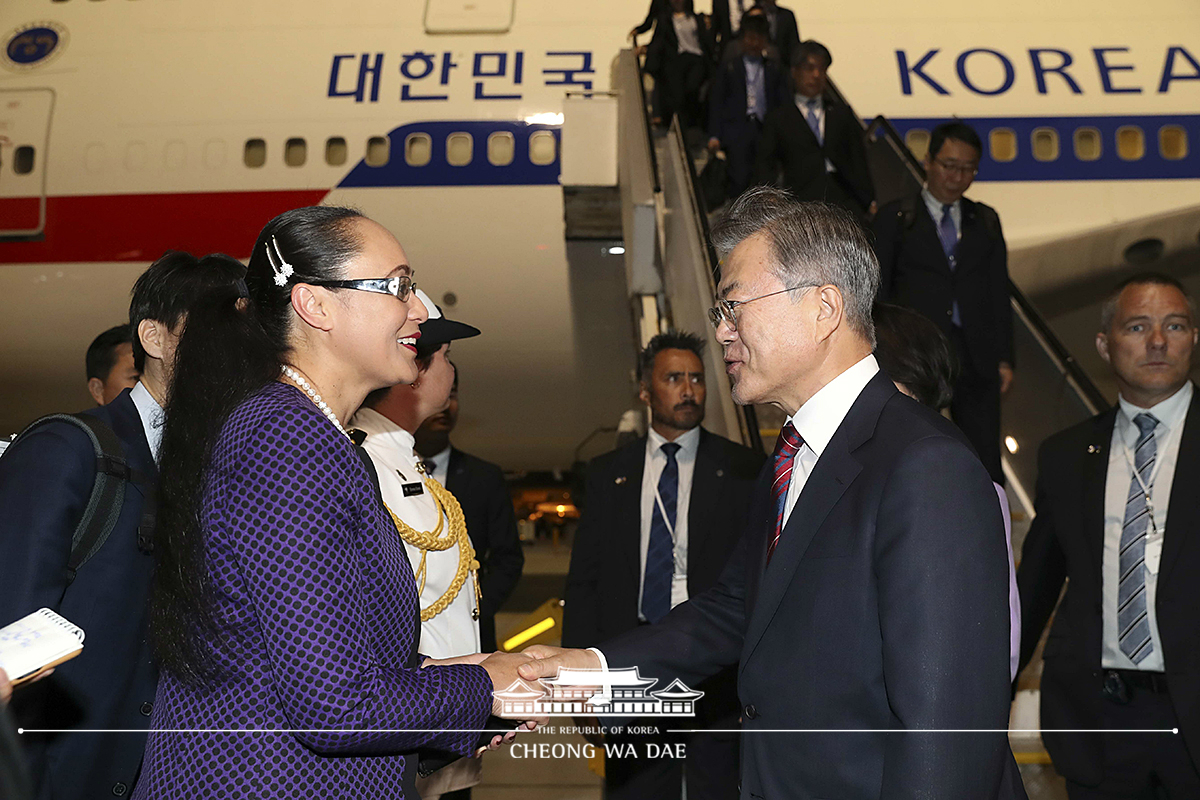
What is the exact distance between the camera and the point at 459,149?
7633 mm

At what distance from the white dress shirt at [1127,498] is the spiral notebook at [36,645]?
2.28 meters

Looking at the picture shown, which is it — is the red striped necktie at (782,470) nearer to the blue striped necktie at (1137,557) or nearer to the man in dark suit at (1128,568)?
the man in dark suit at (1128,568)

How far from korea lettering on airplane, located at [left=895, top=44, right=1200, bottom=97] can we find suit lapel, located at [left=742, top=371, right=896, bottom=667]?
6.94 metres

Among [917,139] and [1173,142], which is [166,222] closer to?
[917,139]

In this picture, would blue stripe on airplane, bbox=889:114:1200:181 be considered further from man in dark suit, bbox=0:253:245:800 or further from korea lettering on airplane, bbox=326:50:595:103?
man in dark suit, bbox=0:253:245:800

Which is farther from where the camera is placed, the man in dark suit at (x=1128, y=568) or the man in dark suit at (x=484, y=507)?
the man in dark suit at (x=484, y=507)

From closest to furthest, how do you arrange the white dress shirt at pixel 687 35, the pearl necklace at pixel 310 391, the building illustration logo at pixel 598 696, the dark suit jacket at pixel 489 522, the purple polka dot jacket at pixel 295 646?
the purple polka dot jacket at pixel 295 646, the pearl necklace at pixel 310 391, the building illustration logo at pixel 598 696, the dark suit jacket at pixel 489 522, the white dress shirt at pixel 687 35

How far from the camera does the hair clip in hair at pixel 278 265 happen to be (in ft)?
4.86

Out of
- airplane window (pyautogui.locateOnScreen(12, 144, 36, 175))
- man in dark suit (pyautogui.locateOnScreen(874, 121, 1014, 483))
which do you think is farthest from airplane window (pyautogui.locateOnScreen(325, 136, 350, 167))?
man in dark suit (pyautogui.locateOnScreen(874, 121, 1014, 483))

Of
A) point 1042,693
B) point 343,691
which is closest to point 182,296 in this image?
point 343,691

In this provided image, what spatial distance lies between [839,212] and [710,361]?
2863 mm

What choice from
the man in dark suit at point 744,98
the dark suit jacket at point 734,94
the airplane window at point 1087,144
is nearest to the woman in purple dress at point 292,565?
the man in dark suit at point 744,98

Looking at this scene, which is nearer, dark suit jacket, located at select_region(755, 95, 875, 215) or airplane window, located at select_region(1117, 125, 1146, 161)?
dark suit jacket, located at select_region(755, 95, 875, 215)

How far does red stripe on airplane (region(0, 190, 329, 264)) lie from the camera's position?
7.55 meters
